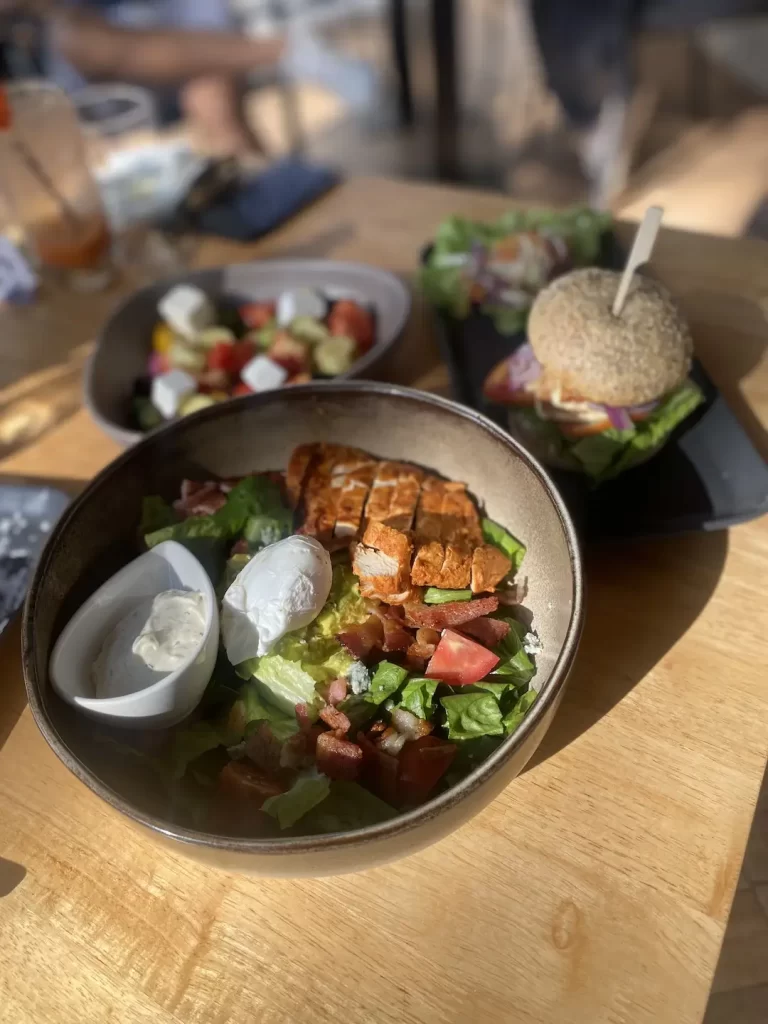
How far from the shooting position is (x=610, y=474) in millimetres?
1287

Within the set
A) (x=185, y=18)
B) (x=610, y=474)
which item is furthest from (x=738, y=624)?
(x=185, y=18)

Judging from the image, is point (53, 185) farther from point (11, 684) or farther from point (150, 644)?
point (150, 644)

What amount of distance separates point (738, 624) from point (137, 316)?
1.38 metres

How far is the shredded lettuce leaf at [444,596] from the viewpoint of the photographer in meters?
1.03

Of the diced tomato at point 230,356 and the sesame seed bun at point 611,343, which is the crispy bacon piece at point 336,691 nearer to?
the sesame seed bun at point 611,343

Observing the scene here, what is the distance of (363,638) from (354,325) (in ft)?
2.79

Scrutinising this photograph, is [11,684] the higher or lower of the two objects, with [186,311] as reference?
lower

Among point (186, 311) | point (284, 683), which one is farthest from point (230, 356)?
point (284, 683)

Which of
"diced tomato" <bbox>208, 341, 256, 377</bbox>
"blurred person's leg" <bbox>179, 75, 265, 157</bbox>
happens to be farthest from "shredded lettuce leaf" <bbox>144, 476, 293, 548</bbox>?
"blurred person's leg" <bbox>179, 75, 265, 157</bbox>

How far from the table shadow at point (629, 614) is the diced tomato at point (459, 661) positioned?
0.51 feet

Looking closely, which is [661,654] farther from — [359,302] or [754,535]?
[359,302]

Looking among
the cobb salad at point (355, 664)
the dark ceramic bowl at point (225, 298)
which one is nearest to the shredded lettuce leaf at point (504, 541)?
the cobb salad at point (355, 664)

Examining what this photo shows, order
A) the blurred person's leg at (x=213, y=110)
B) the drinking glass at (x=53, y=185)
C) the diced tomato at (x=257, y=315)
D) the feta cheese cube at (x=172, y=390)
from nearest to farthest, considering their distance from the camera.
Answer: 1. the feta cheese cube at (x=172, y=390)
2. the diced tomato at (x=257, y=315)
3. the drinking glass at (x=53, y=185)
4. the blurred person's leg at (x=213, y=110)

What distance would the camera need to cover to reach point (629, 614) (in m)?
1.15
